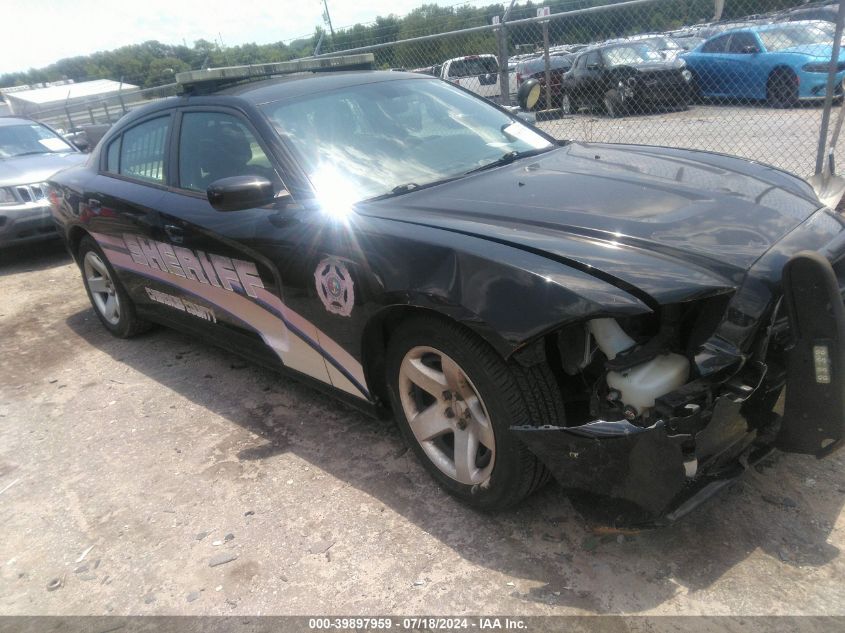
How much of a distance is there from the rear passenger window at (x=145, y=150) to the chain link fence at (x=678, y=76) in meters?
A: 5.45

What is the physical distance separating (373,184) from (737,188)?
1512 millimetres

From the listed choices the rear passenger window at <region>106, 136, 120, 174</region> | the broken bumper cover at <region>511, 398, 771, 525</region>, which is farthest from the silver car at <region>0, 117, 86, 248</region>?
the broken bumper cover at <region>511, 398, 771, 525</region>

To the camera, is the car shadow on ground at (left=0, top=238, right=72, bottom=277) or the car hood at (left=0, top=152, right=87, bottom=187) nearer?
the car hood at (left=0, top=152, right=87, bottom=187)

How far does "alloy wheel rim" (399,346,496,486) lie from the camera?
7.92ft

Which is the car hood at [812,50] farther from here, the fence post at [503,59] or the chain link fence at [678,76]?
the fence post at [503,59]

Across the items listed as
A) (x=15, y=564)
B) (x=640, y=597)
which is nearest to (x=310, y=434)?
(x=15, y=564)

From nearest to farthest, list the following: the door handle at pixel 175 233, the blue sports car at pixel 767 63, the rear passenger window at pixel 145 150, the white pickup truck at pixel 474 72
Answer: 1. the door handle at pixel 175 233
2. the rear passenger window at pixel 145 150
3. the blue sports car at pixel 767 63
4. the white pickup truck at pixel 474 72

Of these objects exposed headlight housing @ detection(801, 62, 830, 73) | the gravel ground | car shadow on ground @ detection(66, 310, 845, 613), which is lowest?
the gravel ground

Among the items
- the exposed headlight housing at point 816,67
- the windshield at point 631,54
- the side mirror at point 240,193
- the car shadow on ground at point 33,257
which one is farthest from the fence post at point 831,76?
the car shadow on ground at point 33,257

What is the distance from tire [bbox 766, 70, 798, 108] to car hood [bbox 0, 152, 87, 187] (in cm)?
1037

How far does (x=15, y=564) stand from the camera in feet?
8.94

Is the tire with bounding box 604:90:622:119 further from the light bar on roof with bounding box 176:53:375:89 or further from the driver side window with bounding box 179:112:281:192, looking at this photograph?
the driver side window with bounding box 179:112:281:192

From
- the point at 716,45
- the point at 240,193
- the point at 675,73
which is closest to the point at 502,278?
the point at 240,193

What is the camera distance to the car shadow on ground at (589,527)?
219cm
